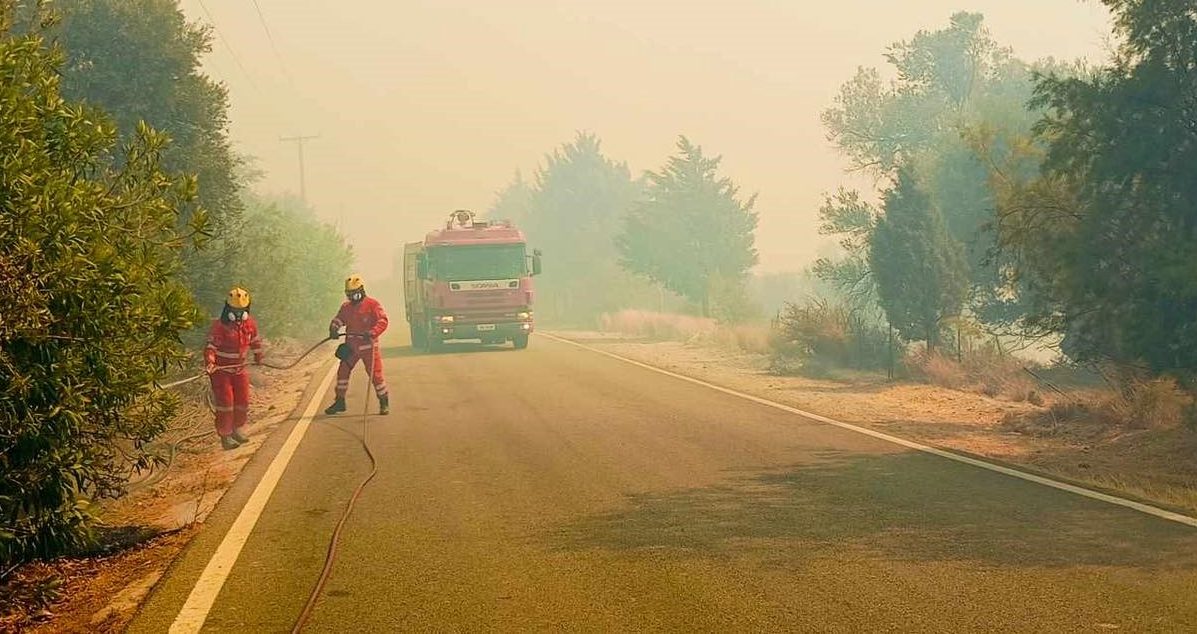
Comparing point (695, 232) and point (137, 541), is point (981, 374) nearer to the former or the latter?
point (137, 541)

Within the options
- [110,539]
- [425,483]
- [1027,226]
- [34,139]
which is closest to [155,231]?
[34,139]

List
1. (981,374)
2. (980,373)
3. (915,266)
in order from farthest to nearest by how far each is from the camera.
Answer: (915,266) < (980,373) < (981,374)

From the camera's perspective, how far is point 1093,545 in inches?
269

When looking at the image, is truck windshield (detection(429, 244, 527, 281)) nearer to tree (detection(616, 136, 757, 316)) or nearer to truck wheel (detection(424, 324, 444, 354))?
truck wheel (detection(424, 324, 444, 354))

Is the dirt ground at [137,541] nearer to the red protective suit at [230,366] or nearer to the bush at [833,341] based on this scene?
the red protective suit at [230,366]

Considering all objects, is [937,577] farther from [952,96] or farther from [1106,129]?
[952,96]

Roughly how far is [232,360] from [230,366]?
0.35 feet

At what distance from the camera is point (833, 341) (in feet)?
84.5

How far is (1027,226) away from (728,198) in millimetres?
37859

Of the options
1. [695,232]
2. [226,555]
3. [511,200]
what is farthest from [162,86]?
[511,200]

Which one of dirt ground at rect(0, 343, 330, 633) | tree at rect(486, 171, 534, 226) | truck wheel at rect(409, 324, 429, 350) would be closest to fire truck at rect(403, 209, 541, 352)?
truck wheel at rect(409, 324, 429, 350)

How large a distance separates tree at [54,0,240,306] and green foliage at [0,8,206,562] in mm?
10796

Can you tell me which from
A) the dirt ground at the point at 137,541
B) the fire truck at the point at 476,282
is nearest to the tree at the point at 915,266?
the fire truck at the point at 476,282

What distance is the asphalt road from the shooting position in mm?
5578
